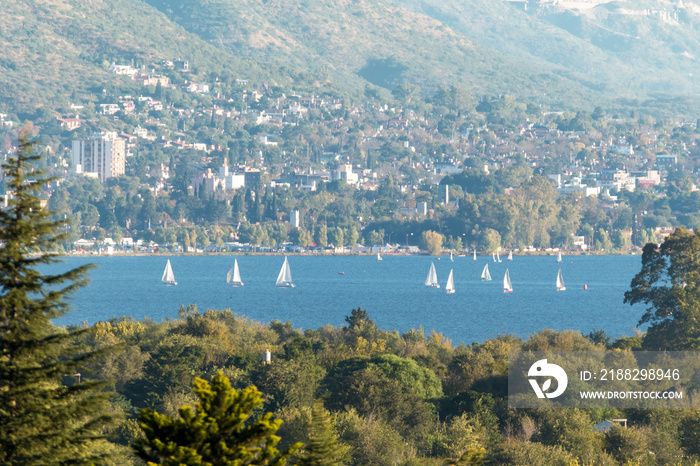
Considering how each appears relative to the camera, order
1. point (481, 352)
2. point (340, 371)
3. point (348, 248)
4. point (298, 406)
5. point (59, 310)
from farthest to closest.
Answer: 1. point (348, 248)
2. point (481, 352)
3. point (340, 371)
4. point (298, 406)
5. point (59, 310)

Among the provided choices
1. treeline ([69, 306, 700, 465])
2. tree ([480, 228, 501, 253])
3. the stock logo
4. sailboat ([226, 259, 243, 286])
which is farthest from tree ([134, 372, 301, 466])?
tree ([480, 228, 501, 253])

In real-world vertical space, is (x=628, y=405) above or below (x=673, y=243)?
below

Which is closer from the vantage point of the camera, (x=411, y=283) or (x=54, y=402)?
(x=54, y=402)

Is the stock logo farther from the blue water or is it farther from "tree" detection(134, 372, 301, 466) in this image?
the blue water

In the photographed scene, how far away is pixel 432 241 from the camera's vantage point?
18950 centimetres

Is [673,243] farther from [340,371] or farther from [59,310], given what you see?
[59,310]

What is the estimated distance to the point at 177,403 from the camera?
34.6 metres

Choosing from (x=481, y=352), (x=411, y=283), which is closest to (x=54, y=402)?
(x=481, y=352)

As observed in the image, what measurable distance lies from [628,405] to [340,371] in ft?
33.0

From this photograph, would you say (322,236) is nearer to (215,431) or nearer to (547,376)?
(547,376)

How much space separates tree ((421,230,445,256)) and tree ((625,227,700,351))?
136 metres

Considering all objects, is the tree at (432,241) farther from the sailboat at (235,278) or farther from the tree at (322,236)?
the sailboat at (235,278)

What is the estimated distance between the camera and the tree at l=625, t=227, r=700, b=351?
157ft

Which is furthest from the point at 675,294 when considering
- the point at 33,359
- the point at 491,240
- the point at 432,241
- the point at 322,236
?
the point at 322,236
